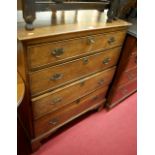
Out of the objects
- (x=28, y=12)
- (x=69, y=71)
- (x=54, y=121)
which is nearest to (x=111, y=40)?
(x=69, y=71)

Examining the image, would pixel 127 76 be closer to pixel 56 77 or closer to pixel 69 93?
pixel 69 93

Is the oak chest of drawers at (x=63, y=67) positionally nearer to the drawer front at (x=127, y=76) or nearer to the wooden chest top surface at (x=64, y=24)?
the wooden chest top surface at (x=64, y=24)

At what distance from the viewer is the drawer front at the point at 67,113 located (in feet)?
4.05

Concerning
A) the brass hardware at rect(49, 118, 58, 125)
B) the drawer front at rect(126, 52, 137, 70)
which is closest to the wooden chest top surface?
the drawer front at rect(126, 52, 137, 70)

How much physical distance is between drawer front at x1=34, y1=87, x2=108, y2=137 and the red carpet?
19 cm

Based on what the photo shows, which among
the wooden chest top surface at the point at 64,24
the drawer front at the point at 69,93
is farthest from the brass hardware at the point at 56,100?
the wooden chest top surface at the point at 64,24

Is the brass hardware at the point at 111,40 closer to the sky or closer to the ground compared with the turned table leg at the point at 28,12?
closer to the ground

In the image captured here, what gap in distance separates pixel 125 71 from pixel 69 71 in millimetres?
674

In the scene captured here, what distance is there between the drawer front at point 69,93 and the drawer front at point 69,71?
6cm

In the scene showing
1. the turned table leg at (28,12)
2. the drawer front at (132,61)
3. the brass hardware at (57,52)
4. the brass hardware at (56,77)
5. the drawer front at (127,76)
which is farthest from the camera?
the drawer front at (127,76)

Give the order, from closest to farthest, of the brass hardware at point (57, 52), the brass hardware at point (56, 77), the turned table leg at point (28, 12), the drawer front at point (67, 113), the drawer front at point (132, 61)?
the turned table leg at point (28, 12) → the brass hardware at point (57, 52) → the brass hardware at point (56, 77) → the drawer front at point (67, 113) → the drawer front at point (132, 61)

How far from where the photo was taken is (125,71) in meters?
1.50

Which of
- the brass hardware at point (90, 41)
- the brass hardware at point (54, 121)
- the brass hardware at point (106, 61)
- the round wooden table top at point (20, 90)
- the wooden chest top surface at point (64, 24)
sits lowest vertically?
the brass hardware at point (54, 121)
